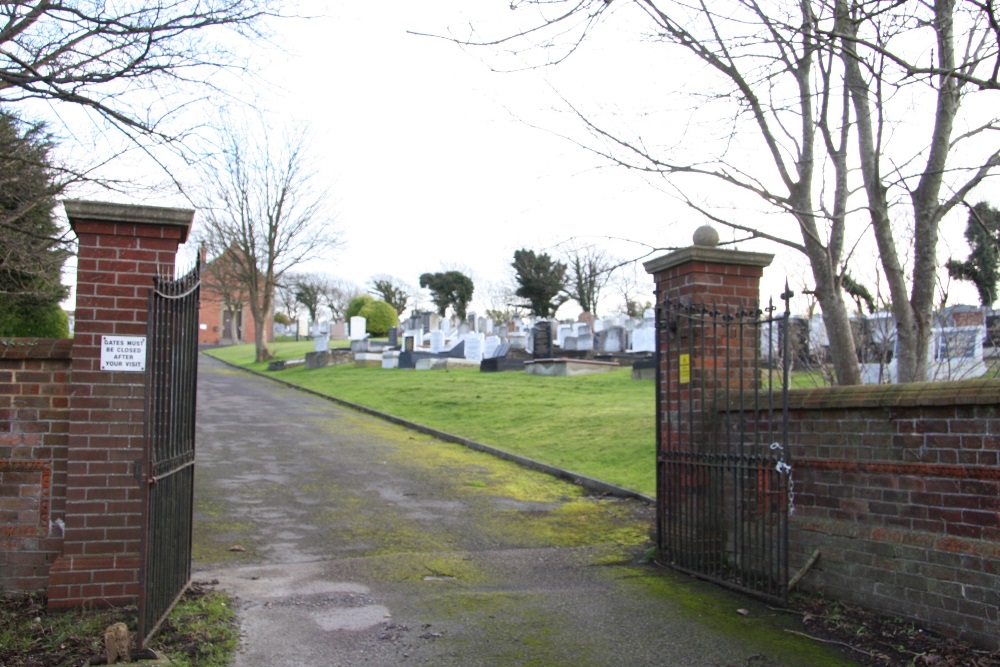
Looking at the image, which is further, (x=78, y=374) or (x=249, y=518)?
(x=249, y=518)

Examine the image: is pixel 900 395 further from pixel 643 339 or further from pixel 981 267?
pixel 643 339

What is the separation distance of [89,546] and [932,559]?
5.08m

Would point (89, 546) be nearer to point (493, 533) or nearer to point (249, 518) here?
point (249, 518)

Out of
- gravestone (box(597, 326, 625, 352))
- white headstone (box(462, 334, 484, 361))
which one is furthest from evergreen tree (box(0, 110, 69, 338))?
gravestone (box(597, 326, 625, 352))

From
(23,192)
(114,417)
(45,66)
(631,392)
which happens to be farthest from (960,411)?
(631,392)

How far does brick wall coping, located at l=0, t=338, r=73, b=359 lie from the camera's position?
17.0 feet

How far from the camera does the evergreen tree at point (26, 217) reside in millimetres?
8945

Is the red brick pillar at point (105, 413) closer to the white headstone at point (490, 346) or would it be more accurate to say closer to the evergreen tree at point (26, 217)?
the evergreen tree at point (26, 217)

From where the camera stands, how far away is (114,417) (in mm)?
5113

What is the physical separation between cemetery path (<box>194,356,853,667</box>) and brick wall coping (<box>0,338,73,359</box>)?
1.92m

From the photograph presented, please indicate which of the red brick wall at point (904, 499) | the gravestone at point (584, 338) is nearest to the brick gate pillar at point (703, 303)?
the red brick wall at point (904, 499)

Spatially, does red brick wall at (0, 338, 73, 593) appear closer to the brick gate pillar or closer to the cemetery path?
the cemetery path

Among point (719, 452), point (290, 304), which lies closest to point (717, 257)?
point (719, 452)

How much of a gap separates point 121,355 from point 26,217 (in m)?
8.98
